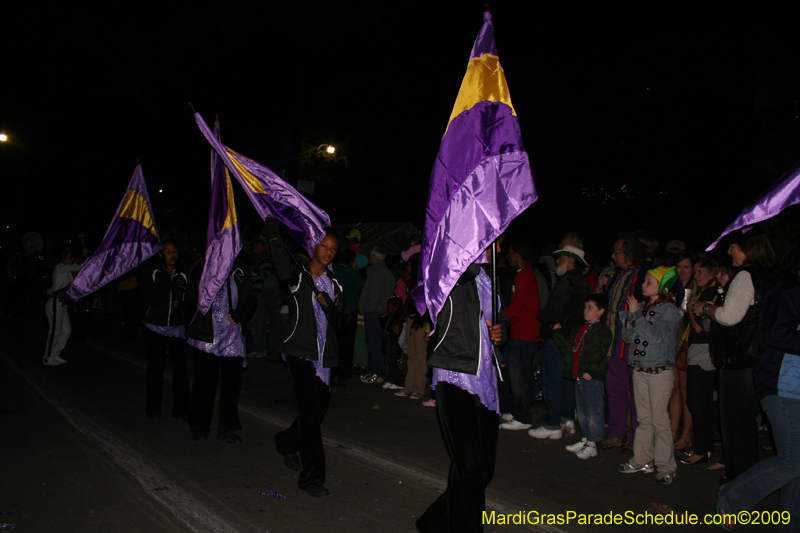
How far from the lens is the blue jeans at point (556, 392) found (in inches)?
259

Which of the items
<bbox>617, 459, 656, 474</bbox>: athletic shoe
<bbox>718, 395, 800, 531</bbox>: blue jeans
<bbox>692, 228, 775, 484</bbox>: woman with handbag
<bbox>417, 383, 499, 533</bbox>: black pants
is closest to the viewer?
<bbox>417, 383, 499, 533</bbox>: black pants

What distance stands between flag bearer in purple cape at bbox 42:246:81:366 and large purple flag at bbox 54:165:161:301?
9.99 ft

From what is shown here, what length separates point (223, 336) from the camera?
20.3 feet

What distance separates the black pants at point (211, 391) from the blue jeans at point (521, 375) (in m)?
3.11

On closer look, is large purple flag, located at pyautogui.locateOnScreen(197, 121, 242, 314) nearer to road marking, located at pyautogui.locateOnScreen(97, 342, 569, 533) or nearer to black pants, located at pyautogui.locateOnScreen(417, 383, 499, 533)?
road marking, located at pyautogui.locateOnScreen(97, 342, 569, 533)

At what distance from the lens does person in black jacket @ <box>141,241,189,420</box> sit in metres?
6.93

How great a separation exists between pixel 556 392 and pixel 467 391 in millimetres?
3381

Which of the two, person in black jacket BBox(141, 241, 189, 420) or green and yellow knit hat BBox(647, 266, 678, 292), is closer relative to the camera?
green and yellow knit hat BBox(647, 266, 678, 292)

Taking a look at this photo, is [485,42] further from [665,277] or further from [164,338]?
[164,338]

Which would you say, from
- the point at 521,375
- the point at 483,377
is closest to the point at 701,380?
the point at 521,375

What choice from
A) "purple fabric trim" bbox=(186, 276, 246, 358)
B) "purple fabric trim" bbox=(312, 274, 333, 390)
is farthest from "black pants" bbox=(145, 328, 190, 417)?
"purple fabric trim" bbox=(312, 274, 333, 390)

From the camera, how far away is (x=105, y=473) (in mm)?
5156

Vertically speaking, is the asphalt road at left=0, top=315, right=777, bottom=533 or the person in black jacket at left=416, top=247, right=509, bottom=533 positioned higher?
the person in black jacket at left=416, top=247, right=509, bottom=533

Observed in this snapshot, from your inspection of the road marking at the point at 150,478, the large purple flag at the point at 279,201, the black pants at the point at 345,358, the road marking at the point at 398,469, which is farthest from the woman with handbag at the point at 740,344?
the black pants at the point at 345,358
